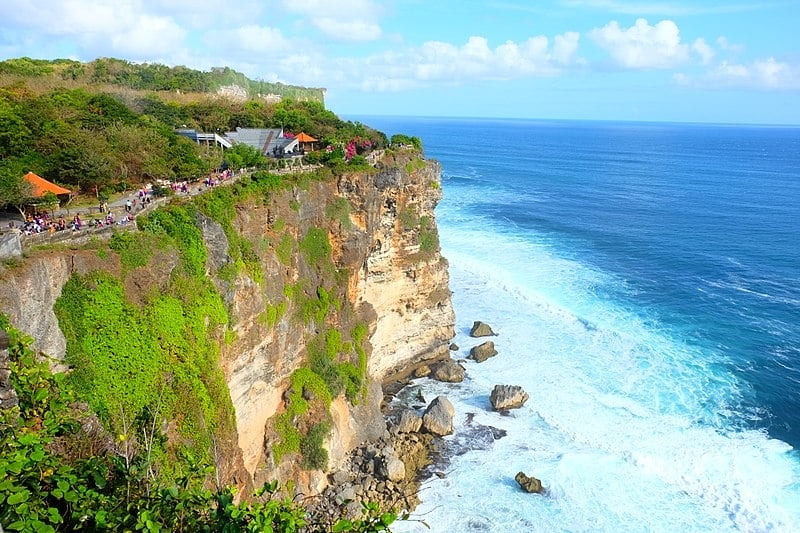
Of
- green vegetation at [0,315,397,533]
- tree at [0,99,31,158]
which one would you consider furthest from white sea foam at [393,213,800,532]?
tree at [0,99,31,158]

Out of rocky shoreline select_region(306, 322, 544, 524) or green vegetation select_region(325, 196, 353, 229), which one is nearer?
rocky shoreline select_region(306, 322, 544, 524)

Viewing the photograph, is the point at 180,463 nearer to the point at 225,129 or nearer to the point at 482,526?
the point at 482,526

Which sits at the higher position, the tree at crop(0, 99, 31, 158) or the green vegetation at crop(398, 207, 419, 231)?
the tree at crop(0, 99, 31, 158)

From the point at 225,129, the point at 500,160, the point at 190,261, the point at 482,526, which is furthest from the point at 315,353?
the point at 500,160

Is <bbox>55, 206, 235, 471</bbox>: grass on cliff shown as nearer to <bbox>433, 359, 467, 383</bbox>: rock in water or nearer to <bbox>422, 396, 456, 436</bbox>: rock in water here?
<bbox>422, 396, 456, 436</bbox>: rock in water

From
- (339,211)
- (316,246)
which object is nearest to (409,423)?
(316,246)

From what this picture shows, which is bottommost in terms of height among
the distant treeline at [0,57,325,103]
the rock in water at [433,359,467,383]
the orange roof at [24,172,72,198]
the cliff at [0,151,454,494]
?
the rock in water at [433,359,467,383]

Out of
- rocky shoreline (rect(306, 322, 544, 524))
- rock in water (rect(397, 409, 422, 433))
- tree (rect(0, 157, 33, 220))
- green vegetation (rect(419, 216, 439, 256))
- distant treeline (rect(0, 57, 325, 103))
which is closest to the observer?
tree (rect(0, 157, 33, 220))

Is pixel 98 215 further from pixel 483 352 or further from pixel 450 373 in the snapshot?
pixel 483 352
